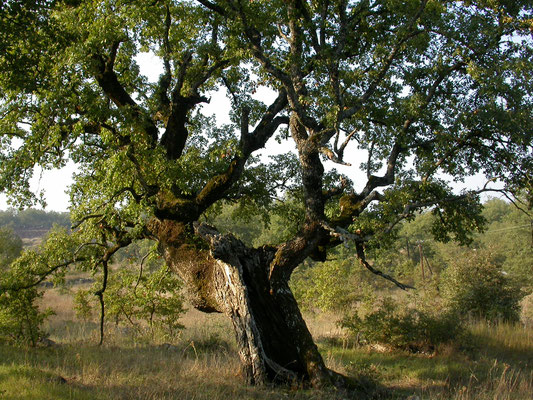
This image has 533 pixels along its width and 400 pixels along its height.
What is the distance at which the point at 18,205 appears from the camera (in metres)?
7.92

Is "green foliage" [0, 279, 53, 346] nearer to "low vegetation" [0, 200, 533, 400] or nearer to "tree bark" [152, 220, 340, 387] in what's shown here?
"low vegetation" [0, 200, 533, 400]

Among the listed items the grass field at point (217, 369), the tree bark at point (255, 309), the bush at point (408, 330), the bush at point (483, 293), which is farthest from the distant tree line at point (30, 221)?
the tree bark at point (255, 309)

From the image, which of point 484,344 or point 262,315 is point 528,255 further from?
point 262,315

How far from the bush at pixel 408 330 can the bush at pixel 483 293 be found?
3153mm

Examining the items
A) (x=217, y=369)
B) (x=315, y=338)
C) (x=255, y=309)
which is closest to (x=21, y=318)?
(x=217, y=369)

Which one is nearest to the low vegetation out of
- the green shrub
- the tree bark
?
the green shrub

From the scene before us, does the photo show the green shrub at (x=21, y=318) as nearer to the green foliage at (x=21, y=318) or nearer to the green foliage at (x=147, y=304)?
the green foliage at (x=21, y=318)

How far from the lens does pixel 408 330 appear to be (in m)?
11.1

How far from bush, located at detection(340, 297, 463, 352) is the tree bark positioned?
4640mm

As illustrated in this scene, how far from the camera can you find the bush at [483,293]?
1400cm

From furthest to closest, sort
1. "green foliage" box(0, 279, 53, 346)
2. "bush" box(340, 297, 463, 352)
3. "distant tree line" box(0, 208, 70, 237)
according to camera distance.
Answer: "distant tree line" box(0, 208, 70, 237)
"bush" box(340, 297, 463, 352)
"green foliage" box(0, 279, 53, 346)

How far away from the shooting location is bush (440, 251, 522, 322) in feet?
45.9

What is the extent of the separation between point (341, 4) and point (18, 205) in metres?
7.12

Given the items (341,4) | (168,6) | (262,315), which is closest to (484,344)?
(262,315)
